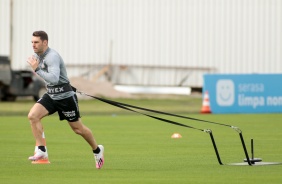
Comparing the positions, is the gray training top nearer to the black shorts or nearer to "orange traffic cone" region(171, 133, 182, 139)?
the black shorts

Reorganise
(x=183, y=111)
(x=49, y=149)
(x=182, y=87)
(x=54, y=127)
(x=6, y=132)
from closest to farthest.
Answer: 1. (x=49, y=149)
2. (x=6, y=132)
3. (x=54, y=127)
4. (x=183, y=111)
5. (x=182, y=87)

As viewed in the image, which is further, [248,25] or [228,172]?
[248,25]

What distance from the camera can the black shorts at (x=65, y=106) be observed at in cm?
1582

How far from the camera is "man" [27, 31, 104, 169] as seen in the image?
15695mm

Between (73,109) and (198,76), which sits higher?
(73,109)

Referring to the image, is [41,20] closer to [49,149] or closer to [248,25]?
[248,25]

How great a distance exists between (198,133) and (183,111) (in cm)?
1229

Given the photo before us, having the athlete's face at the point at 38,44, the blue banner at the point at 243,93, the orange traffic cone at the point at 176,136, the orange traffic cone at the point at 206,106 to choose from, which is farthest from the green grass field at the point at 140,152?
the blue banner at the point at 243,93

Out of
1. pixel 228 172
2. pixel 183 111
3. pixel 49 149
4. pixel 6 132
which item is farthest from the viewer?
pixel 183 111

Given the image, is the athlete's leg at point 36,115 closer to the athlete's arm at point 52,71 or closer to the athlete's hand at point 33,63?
the athlete's arm at point 52,71

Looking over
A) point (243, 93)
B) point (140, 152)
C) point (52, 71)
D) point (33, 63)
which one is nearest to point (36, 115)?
point (52, 71)

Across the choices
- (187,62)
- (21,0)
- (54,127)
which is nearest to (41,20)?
(21,0)

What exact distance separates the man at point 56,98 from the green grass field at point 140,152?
1.68 feet

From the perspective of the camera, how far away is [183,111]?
37.5m
